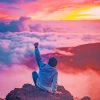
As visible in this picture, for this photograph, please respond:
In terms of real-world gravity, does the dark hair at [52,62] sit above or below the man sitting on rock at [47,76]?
above

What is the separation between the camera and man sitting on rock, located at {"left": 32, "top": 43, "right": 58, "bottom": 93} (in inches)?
161

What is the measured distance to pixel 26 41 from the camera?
14.7ft

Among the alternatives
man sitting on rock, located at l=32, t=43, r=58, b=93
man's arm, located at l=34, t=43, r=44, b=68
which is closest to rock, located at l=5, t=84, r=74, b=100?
man sitting on rock, located at l=32, t=43, r=58, b=93

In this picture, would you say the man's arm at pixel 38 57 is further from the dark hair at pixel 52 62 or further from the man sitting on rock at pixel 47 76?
the dark hair at pixel 52 62

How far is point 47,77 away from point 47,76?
0.01m

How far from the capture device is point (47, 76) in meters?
4.12

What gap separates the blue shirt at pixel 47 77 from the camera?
409cm

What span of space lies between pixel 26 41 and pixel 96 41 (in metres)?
0.89

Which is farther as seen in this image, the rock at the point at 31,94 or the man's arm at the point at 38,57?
the man's arm at the point at 38,57

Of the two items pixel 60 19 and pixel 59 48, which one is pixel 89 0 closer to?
pixel 60 19

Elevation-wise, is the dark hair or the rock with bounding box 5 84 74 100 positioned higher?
the dark hair

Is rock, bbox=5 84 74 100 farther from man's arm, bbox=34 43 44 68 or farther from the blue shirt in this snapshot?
man's arm, bbox=34 43 44 68

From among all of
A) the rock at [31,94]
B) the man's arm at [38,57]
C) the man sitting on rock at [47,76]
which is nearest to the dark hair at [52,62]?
the man sitting on rock at [47,76]

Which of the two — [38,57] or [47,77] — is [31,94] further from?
[38,57]
